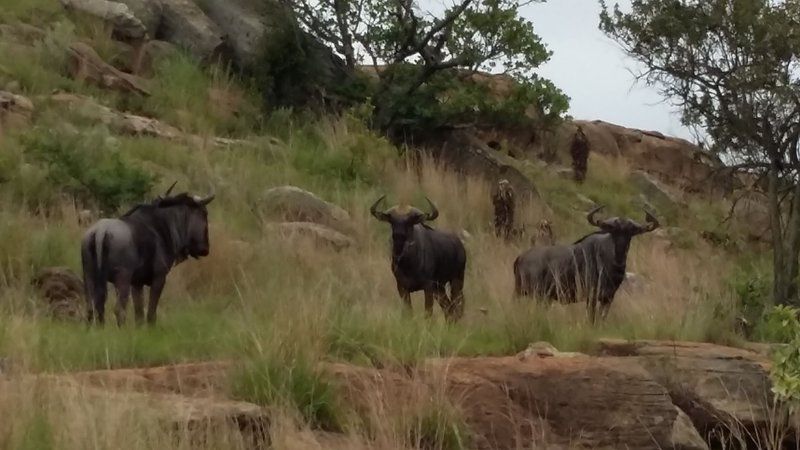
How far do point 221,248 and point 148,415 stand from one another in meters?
6.78

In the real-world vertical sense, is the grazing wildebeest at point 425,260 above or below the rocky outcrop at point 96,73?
below

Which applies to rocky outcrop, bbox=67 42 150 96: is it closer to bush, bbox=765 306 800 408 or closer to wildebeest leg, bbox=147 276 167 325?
wildebeest leg, bbox=147 276 167 325

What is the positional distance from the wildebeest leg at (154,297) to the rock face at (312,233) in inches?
148

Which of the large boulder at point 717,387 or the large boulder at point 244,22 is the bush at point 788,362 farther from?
the large boulder at point 244,22

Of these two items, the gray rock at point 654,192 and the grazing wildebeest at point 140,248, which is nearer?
the grazing wildebeest at point 140,248

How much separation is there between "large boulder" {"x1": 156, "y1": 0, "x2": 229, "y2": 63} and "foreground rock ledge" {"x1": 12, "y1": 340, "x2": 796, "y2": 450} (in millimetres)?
13674

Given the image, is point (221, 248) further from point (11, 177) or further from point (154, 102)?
point (154, 102)

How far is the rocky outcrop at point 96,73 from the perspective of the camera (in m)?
19.0

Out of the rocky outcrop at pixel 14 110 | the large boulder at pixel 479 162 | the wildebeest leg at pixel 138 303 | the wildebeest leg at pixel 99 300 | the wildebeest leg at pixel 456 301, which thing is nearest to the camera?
the wildebeest leg at pixel 99 300

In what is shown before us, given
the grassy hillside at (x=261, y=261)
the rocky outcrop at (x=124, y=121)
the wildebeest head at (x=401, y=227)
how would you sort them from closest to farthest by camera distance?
the grassy hillside at (x=261, y=261) < the wildebeest head at (x=401, y=227) < the rocky outcrop at (x=124, y=121)

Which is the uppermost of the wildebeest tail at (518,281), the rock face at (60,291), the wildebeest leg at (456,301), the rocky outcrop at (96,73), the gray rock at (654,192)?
the rocky outcrop at (96,73)

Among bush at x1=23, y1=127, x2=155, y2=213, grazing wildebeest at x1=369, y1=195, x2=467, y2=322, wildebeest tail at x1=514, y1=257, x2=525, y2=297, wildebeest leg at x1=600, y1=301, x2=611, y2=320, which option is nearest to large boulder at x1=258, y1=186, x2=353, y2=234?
bush at x1=23, y1=127, x2=155, y2=213

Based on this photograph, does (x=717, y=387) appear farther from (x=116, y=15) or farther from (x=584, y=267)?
(x=116, y=15)

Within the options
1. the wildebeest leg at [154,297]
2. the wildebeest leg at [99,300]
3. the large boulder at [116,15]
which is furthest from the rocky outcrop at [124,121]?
the wildebeest leg at [99,300]
